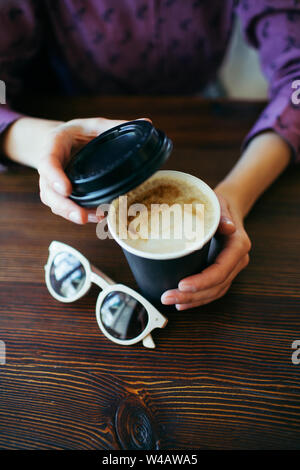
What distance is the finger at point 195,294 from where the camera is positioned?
23.4 inches

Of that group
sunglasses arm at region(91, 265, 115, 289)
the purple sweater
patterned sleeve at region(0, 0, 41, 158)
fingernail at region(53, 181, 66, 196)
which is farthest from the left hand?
patterned sleeve at region(0, 0, 41, 158)

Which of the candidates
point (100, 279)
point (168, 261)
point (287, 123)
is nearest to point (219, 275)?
point (168, 261)

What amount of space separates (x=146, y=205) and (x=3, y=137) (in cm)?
55

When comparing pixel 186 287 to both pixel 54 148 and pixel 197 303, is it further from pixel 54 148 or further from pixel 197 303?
pixel 54 148

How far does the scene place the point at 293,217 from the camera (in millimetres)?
787

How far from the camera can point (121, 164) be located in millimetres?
460

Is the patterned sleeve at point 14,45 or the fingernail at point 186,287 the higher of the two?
the patterned sleeve at point 14,45

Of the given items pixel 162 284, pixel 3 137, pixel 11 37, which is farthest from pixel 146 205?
pixel 11 37

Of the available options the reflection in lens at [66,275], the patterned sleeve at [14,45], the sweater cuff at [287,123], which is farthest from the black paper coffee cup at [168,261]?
the patterned sleeve at [14,45]

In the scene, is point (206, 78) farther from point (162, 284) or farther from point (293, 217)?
point (162, 284)

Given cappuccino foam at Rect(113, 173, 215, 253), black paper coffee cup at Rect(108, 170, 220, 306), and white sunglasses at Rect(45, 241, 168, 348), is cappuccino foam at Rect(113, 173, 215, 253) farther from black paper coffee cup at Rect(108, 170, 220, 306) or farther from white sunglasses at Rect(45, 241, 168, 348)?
white sunglasses at Rect(45, 241, 168, 348)

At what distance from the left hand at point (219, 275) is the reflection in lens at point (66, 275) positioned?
203mm

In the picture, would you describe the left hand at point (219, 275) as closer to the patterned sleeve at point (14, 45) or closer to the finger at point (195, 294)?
the finger at point (195, 294)

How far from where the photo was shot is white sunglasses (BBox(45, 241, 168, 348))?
620 millimetres
